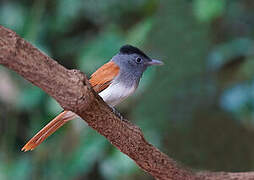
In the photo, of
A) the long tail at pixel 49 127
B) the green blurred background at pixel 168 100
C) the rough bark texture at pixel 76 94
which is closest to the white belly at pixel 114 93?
the long tail at pixel 49 127

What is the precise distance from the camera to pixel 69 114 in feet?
6.43

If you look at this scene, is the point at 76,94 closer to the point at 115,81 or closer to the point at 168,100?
the point at 115,81

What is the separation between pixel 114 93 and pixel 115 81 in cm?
7

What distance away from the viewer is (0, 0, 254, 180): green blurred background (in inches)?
115

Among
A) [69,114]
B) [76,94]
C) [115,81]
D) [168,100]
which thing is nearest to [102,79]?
[115,81]

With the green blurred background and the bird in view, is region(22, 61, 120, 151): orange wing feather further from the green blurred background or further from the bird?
the green blurred background

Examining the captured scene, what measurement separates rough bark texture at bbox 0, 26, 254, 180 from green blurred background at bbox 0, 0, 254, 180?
1.02 m

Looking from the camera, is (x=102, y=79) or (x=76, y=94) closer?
(x=76, y=94)

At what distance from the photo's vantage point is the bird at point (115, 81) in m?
1.98

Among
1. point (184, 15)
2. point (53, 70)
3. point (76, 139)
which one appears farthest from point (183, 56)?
point (53, 70)

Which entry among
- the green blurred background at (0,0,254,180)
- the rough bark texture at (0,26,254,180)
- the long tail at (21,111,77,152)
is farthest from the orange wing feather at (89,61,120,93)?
the green blurred background at (0,0,254,180)

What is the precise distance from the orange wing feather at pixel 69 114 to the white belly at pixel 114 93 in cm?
2

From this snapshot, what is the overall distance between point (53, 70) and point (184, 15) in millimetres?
1888

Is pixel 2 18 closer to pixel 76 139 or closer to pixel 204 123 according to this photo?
pixel 76 139
